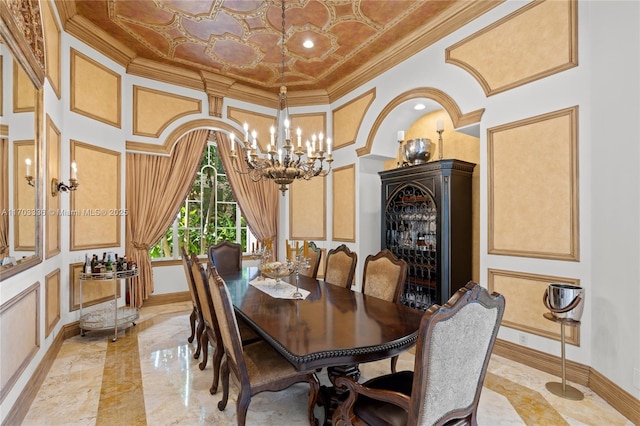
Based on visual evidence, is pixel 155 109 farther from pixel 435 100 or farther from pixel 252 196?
pixel 435 100

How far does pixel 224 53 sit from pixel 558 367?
484 centimetres

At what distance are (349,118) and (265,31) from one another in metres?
1.74

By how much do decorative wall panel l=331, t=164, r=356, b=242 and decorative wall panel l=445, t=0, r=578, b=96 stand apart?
2072mm

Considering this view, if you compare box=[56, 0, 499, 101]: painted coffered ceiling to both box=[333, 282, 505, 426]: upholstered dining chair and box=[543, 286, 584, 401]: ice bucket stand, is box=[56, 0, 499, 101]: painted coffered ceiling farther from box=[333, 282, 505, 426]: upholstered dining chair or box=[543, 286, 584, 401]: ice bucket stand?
box=[333, 282, 505, 426]: upholstered dining chair

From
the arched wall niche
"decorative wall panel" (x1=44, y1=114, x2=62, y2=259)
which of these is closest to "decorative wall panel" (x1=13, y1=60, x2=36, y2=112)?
"decorative wall panel" (x1=44, y1=114, x2=62, y2=259)

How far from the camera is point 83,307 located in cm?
354

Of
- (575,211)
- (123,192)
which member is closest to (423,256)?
(575,211)

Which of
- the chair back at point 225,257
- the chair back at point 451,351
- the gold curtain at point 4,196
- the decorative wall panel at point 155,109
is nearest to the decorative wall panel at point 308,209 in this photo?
the chair back at point 225,257

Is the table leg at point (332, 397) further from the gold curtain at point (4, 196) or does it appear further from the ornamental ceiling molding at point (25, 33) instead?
the ornamental ceiling molding at point (25, 33)

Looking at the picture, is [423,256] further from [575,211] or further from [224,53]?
[224,53]

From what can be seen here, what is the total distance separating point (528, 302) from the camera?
277 cm

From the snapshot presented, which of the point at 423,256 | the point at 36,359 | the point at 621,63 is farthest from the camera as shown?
the point at 423,256

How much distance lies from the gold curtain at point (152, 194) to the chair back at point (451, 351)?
13.6 feet

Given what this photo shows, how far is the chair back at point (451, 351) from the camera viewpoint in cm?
113
